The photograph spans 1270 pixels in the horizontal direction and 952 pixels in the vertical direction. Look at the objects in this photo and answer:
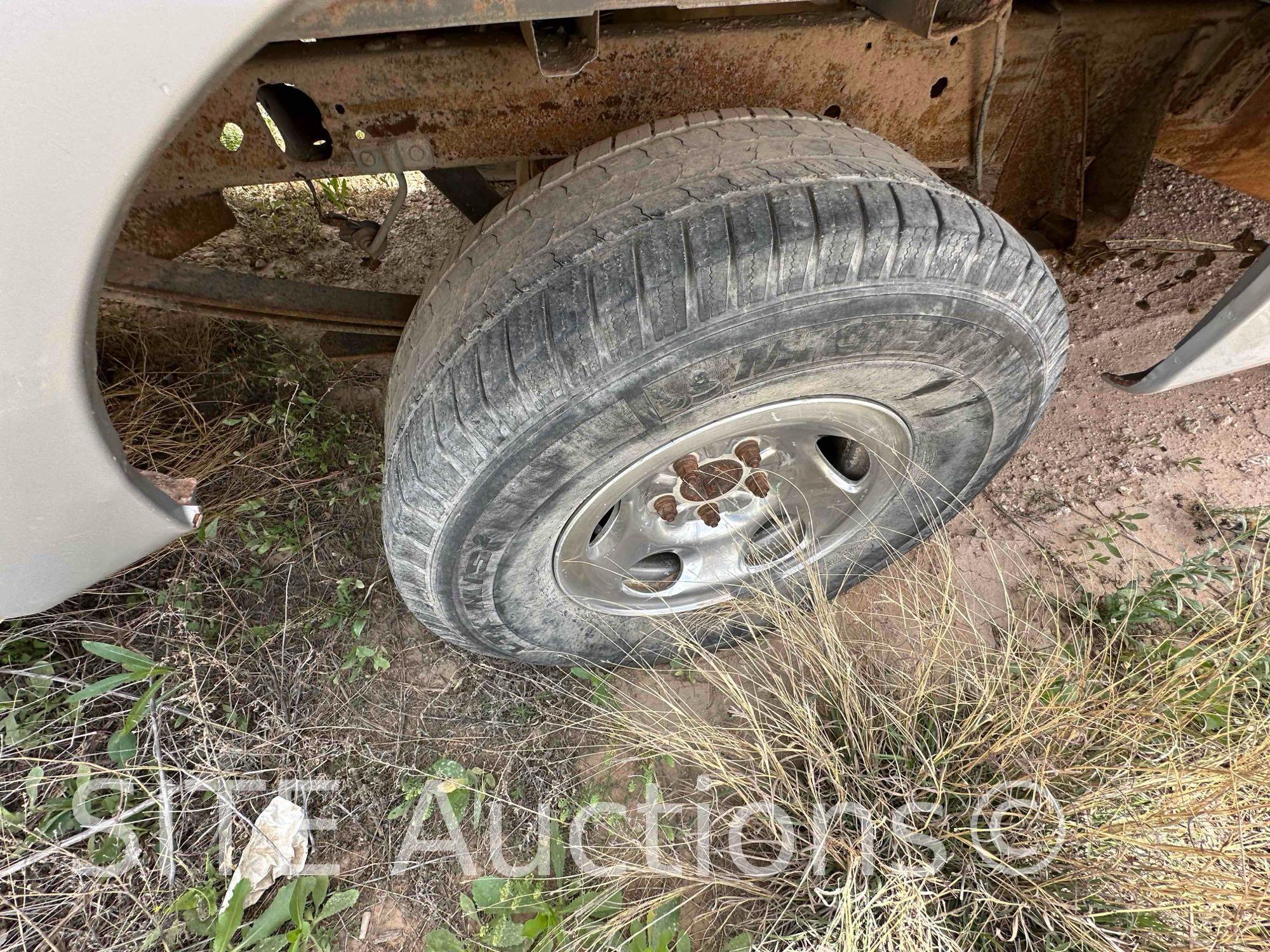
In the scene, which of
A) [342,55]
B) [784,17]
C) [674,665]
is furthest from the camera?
[674,665]

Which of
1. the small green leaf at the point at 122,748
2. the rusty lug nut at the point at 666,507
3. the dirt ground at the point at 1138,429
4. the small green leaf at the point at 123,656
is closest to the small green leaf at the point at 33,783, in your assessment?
the small green leaf at the point at 122,748

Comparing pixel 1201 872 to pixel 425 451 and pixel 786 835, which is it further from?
pixel 425 451

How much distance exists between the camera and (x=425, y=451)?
4.58 ft

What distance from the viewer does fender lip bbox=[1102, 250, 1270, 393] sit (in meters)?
1.43

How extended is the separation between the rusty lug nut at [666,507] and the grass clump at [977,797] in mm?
309

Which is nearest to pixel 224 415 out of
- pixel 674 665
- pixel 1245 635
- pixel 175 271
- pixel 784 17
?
pixel 175 271

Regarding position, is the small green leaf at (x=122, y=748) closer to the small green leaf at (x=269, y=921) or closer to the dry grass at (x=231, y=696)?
the dry grass at (x=231, y=696)

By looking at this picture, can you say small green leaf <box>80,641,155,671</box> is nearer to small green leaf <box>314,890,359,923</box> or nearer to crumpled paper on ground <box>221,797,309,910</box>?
crumpled paper on ground <box>221,797,309,910</box>

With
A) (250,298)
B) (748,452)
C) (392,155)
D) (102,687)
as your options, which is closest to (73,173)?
(392,155)

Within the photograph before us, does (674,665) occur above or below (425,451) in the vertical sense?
below

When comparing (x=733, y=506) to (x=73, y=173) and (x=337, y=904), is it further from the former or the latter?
(x=73, y=173)

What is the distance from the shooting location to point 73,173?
84 cm

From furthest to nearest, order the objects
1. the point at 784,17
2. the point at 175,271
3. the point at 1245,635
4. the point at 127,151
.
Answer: the point at 1245,635
the point at 175,271
the point at 784,17
the point at 127,151

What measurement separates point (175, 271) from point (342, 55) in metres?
0.78
